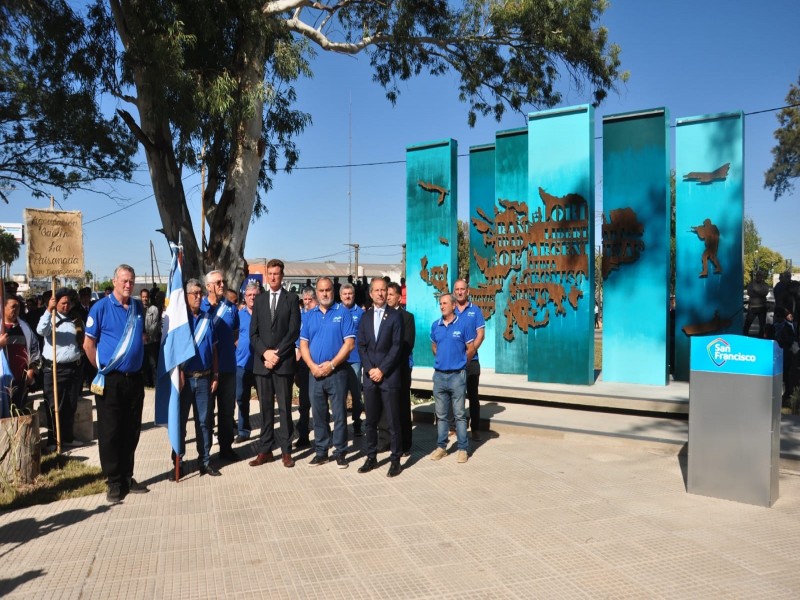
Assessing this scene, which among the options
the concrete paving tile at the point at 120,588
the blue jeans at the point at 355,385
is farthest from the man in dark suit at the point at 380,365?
the concrete paving tile at the point at 120,588

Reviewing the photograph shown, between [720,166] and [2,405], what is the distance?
31.2ft

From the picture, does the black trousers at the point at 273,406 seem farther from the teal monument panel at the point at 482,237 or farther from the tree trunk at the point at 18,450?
the teal monument panel at the point at 482,237

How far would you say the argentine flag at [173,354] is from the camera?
590 centimetres

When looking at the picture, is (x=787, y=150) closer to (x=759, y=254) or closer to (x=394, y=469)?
(x=759, y=254)

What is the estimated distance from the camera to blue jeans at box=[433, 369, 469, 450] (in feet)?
21.5

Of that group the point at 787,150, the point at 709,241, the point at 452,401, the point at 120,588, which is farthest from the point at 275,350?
the point at 787,150

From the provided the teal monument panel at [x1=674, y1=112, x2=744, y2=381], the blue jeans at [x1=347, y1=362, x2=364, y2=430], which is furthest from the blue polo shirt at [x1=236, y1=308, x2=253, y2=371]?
the teal monument panel at [x1=674, y1=112, x2=744, y2=381]

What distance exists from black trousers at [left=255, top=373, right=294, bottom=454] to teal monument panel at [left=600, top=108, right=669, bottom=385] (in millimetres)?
5316

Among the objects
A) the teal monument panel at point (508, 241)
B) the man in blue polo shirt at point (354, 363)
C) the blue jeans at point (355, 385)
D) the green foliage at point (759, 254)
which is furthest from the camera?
the green foliage at point (759, 254)

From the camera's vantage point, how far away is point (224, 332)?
6.76m

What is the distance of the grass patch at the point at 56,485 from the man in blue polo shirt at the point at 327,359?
84.1 inches

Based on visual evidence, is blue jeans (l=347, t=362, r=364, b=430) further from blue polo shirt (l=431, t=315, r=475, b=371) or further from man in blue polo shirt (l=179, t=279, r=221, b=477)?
man in blue polo shirt (l=179, t=279, r=221, b=477)

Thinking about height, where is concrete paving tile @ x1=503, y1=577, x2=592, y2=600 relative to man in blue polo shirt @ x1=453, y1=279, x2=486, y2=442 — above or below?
below

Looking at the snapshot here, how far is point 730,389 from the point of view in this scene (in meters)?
5.17
